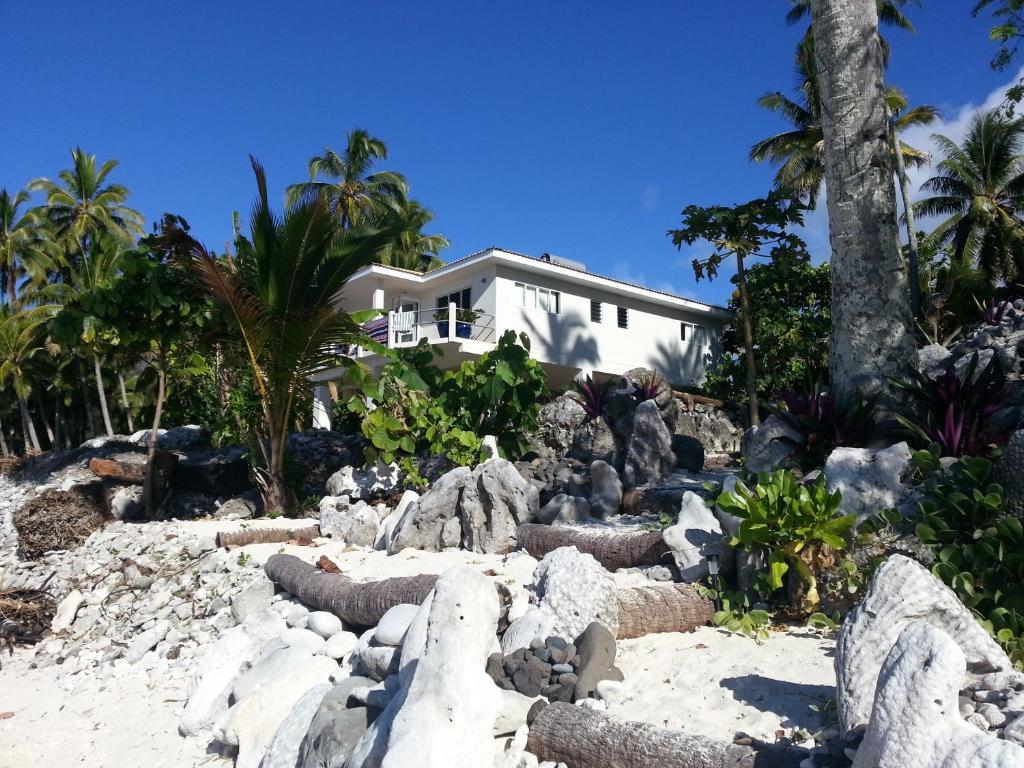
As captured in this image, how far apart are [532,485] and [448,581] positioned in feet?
14.8

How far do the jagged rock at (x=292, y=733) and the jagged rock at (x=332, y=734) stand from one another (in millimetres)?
87

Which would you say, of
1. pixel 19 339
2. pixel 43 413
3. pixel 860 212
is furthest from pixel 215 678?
pixel 43 413

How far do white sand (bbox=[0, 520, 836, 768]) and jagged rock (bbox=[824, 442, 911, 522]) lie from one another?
1.13 m

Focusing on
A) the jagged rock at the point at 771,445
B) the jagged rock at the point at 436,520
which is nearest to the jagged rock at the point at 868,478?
the jagged rock at the point at 771,445

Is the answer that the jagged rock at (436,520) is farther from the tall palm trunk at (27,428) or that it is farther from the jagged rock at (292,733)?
the tall palm trunk at (27,428)

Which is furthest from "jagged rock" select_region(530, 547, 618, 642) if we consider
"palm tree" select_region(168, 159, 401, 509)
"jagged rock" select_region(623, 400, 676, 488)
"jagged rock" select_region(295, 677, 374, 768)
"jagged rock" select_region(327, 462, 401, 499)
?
"palm tree" select_region(168, 159, 401, 509)

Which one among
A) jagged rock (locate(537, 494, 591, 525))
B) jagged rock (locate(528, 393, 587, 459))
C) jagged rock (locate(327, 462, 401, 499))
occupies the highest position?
jagged rock (locate(528, 393, 587, 459))

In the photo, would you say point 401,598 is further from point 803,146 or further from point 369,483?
point 803,146

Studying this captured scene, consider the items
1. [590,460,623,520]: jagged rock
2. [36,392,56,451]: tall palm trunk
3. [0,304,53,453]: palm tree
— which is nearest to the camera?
[590,460,623,520]: jagged rock

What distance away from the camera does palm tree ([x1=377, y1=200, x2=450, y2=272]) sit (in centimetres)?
3375

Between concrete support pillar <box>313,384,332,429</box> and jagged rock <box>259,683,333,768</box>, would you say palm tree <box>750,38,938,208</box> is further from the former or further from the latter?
jagged rock <box>259,683,333,768</box>

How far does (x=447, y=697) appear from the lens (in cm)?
429

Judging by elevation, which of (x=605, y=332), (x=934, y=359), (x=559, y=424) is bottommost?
(x=559, y=424)

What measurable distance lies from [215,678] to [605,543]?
3.43 metres
